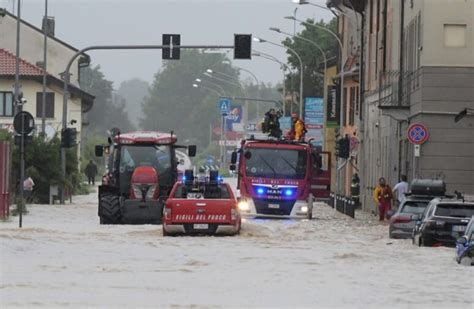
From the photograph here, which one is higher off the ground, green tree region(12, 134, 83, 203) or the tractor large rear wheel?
green tree region(12, 134, 83, 203)

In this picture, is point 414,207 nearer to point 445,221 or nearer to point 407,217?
point 407,217

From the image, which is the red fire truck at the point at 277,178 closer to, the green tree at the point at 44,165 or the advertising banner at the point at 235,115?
the green tree at the point at 44,165

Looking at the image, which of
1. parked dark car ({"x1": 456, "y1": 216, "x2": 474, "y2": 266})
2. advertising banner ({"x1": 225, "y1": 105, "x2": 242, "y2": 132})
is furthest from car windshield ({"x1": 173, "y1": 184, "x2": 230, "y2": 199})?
advertising banner ({"x1": 225, "y1": 105, "x2": 242, "y2": 132})

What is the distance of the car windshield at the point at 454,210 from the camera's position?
31016 millimetres

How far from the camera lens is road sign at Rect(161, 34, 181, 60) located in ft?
175

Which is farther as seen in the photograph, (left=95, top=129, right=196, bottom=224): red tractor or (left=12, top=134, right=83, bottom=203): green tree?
(left=12, top=134, right=83, bottom=203): green tree

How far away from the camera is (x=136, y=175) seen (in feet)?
144

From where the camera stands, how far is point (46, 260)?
26453 millimetres

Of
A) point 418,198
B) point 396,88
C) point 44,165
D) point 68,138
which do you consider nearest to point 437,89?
point 396,88

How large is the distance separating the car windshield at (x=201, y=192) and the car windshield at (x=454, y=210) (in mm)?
7606

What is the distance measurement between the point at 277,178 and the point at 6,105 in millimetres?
47869

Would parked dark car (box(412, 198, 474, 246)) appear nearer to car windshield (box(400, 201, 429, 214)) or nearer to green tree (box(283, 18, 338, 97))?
car windshield (box(400, 201, 429, 214))

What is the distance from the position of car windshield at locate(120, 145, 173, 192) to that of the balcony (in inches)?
361

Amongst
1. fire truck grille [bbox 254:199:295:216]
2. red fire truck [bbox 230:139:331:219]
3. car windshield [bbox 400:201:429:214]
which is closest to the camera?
car windshield [bbox 400:201:429:214]
